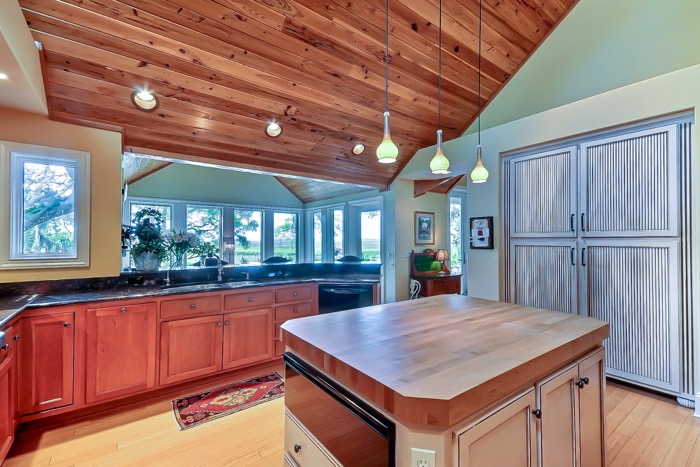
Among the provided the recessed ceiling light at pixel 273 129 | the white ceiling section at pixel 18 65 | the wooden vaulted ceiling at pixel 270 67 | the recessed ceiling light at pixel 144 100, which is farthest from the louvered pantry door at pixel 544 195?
the white ceiling section at pixel 18 65

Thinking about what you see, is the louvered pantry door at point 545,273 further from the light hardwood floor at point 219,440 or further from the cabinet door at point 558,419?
the cabinet door at point 558,419

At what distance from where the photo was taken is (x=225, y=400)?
8.53ft

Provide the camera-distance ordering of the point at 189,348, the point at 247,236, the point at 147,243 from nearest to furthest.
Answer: the point at 189,348 → the point at 147,243 → the point at 247,236

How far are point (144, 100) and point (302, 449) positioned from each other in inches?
114

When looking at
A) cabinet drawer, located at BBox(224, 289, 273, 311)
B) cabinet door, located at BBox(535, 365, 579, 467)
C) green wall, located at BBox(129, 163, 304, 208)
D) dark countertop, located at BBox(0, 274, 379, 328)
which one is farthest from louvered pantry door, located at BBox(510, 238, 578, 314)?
green wall, located at BBox(129, 163, 304, 208)

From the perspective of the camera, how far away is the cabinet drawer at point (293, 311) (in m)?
3.28

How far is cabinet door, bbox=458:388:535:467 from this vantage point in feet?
3.09

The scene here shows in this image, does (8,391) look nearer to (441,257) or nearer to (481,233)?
(481,233)

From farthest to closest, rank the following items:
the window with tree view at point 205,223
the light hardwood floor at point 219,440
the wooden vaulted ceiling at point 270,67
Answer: the window with tree view at point 205,223, the wooden vaulted ceiling at point 270,67, the light hardwood floor at point 219,440

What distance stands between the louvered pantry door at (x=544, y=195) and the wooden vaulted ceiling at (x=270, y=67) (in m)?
1.28

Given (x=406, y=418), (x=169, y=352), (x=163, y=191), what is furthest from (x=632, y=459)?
(x=163, y=191)

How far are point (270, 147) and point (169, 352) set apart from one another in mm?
2331

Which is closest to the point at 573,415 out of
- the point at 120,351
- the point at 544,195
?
the point at 544,195

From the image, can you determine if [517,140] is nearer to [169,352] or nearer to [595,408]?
[595,408]
